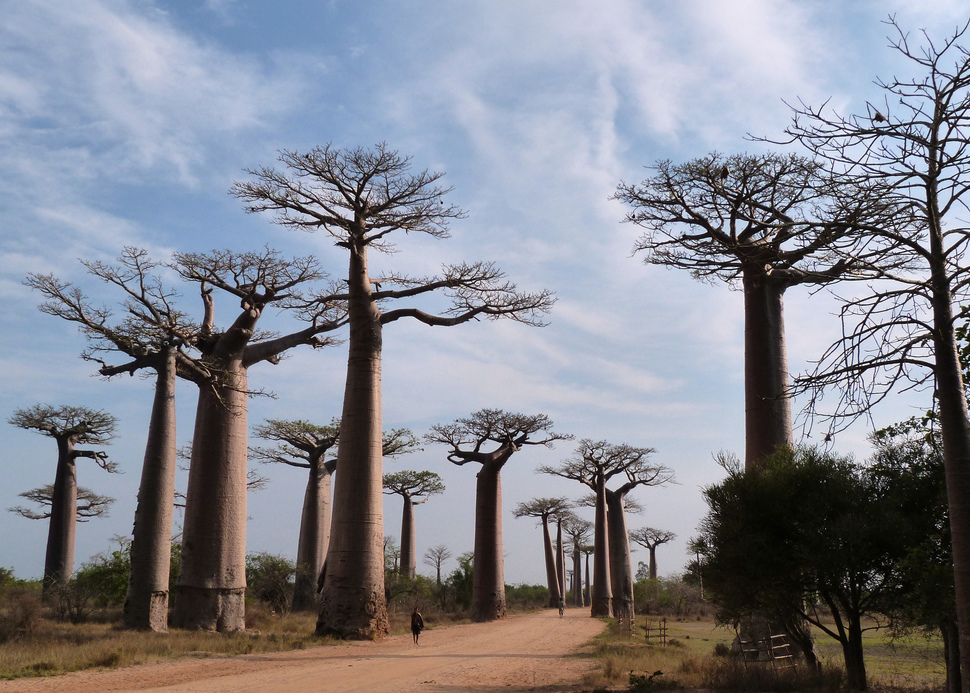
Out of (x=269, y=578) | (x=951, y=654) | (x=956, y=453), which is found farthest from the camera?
(x=269, y=578)

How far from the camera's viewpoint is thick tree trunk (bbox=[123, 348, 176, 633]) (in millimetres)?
13102

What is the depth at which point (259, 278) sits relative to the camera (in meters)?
15.4

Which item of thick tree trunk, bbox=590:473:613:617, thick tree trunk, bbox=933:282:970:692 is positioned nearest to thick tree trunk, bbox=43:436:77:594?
thick tree trunk, bbox=590:473:613:617

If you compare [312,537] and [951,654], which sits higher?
[312,537]

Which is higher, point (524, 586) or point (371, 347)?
point (371, 347)

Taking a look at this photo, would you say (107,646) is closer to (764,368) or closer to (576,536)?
(764,368)

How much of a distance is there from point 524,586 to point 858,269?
53342mm

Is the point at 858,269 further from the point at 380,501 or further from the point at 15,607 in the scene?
the point at 15,607

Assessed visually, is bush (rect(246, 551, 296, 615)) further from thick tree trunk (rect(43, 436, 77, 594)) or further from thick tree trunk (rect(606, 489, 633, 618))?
thick tree trunk (rect(606, 489, 633, 618))

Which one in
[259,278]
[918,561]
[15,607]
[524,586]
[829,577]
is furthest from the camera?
[524,586]

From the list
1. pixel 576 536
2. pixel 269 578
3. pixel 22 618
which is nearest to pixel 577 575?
Result: pixel 576 536

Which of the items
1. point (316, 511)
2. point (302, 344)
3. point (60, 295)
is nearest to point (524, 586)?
point (316, 511)

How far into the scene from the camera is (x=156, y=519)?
13.3m

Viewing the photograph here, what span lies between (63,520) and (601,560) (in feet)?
58.6
